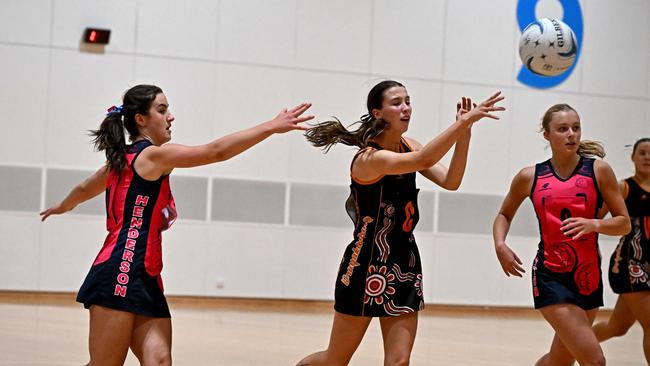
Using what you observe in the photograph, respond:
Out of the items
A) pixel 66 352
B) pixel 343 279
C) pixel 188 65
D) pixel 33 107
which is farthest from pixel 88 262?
pixel 343 279

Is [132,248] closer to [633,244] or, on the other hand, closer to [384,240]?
[384,240]

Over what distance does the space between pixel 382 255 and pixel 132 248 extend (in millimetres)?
1239

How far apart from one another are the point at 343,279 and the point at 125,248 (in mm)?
1151

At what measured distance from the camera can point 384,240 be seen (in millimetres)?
4523

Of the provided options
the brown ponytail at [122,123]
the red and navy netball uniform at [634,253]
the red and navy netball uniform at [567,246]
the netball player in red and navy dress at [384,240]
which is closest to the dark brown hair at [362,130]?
the netball player in red and navy dress at [384,240]

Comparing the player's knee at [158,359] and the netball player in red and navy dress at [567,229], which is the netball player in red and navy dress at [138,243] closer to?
the player's knee at [158,359]

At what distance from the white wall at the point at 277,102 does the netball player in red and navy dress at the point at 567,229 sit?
6.81 meters

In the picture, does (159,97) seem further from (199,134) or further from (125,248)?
(199,134)

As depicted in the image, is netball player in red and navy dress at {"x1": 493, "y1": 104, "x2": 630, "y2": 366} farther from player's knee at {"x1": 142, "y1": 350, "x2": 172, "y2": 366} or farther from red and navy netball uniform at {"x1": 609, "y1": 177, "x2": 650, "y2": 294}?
player's knee at {"x1": 142, "y1": 350, "x2": 172, "y2": 366}

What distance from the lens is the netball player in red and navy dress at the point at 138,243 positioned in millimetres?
3947

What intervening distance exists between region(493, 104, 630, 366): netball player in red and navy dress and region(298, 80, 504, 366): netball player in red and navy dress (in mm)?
702

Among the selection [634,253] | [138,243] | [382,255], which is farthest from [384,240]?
[634,253]

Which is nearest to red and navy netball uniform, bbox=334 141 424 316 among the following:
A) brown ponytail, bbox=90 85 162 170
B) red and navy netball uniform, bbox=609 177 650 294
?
brown ponytail, bbox=90 85 162 170

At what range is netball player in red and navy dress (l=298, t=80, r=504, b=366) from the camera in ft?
14.4
